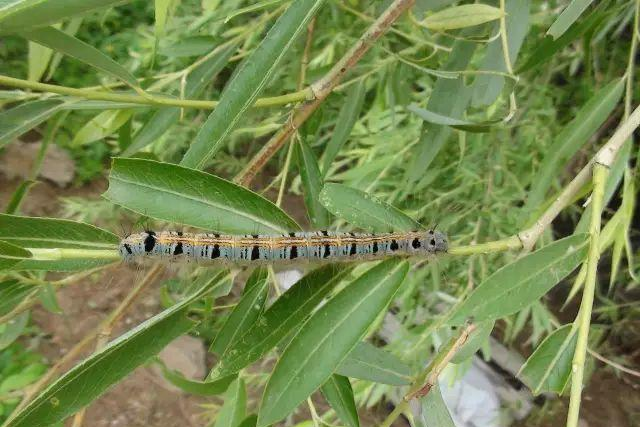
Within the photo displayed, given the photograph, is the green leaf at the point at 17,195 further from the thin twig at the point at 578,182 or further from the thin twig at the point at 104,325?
the thin twig at the point at 578,182

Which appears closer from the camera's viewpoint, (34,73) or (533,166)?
(34,73)

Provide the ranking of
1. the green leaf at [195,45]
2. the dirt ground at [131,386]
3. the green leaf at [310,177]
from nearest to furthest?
the green leaf at [310,177]
the green leaf at [195,45]
the dirt ground at [131,386]

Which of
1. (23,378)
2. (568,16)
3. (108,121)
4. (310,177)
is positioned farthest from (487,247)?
(23,378)

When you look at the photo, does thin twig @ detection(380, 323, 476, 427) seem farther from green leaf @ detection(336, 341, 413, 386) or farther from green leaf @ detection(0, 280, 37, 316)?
green leaf @ detection(0, 280, 37, 316)

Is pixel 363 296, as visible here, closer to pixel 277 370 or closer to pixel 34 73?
pixel 277 370

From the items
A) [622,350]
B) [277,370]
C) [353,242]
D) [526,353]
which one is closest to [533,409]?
[526,353]

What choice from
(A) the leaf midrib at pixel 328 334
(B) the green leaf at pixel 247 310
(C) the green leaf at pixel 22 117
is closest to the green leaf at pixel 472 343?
(A) the leaf midrib at pixel 328 334
